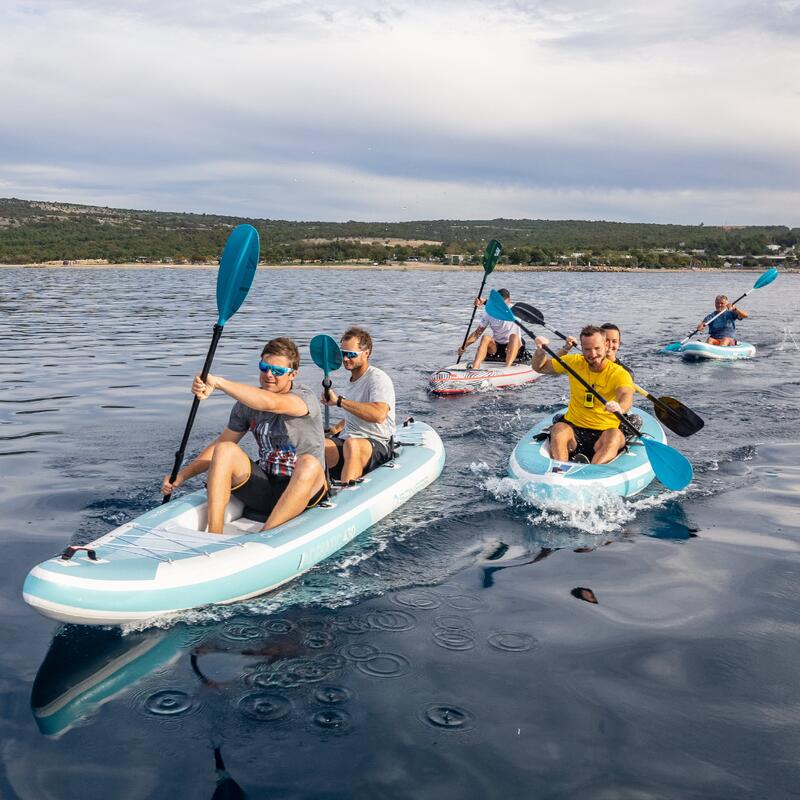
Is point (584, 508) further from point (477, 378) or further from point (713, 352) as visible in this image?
point (713, 352)

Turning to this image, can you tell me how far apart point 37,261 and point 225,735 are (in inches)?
2220

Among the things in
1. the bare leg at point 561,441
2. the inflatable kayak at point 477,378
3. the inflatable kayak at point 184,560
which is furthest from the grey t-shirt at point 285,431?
the inflatable kayak at point 477,378

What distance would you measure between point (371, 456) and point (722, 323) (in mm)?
11431

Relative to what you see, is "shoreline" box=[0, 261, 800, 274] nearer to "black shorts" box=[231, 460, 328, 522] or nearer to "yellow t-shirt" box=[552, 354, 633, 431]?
"yellow t-shirt" box=[552, 354, 633, 431]

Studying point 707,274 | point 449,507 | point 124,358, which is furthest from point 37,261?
point 449,507

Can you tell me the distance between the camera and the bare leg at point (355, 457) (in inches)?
261

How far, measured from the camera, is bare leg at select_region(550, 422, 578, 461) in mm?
7344

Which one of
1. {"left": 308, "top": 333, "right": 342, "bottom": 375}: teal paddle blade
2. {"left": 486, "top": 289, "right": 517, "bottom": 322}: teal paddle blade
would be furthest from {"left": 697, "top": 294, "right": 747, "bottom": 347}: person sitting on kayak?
{"left": 308, "top": 333, "right": 342, "bottom": 375}: teal paddle blade

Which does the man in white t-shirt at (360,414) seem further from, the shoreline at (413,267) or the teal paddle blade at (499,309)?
the shoreline at (413,267)

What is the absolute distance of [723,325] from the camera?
1589 centimetres

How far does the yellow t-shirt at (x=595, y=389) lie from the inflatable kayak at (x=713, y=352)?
876cm

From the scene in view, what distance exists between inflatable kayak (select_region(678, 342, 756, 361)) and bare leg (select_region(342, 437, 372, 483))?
10.6 metres

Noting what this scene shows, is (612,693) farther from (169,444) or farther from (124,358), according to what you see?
(124,358)

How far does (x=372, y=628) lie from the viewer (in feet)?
14.9
